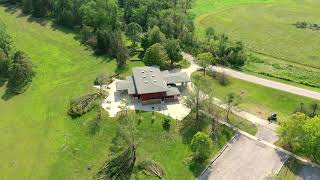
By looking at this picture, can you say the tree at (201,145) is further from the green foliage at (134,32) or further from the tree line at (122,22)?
the green foliage at (134,32)

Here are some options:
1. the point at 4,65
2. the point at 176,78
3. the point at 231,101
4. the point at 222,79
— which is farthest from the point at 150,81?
the point at 4,65

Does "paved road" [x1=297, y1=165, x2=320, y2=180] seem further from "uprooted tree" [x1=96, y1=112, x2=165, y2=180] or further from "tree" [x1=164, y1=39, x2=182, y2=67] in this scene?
"tree" [x1=164, y1=39, x2=182, y2=67]

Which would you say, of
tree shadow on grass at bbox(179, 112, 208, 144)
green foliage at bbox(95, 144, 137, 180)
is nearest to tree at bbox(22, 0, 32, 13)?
tree shadow on grass at bbox(179, 112, 208, 144)

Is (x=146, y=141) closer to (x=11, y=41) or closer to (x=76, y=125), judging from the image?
(x=76, y=125)

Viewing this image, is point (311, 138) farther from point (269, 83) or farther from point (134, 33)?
point (134, 33)

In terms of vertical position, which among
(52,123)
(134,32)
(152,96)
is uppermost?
(134,32)

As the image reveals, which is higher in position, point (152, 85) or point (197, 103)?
point (152, 85)
